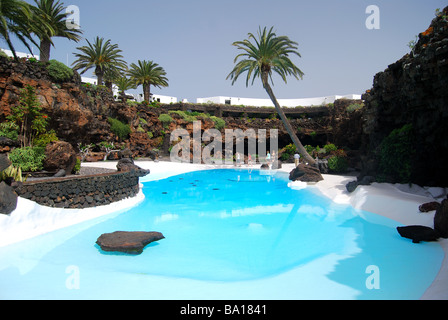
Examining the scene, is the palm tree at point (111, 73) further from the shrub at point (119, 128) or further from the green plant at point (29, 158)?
the green plant at point (29, 158)

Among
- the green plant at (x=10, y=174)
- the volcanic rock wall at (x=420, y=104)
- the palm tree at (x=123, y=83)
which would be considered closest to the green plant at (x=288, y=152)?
the volcanic rock wall at (x=420, y=104)

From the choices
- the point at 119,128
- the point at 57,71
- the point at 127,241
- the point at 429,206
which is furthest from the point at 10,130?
the point at 429,206

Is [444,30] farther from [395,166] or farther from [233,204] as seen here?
[233,204]

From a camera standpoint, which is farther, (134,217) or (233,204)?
(233,204)

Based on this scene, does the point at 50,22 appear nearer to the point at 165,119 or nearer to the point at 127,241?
the point at 165,119

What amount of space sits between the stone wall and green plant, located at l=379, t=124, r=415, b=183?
12503 mm

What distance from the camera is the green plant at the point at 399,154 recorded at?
11.3 m

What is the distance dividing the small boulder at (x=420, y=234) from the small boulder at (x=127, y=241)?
287 inches

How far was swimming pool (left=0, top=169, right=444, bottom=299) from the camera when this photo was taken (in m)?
4.76

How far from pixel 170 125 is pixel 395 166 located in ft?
85.3

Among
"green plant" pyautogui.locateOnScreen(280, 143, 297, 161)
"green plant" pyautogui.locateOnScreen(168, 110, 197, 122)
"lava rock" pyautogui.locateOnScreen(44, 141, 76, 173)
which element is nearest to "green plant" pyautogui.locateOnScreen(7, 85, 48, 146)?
"lava rock" pyautogui.locateOnScreen(44, 141, 76, 173)

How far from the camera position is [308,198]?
46.3 ft

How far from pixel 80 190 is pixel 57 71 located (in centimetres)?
1523
